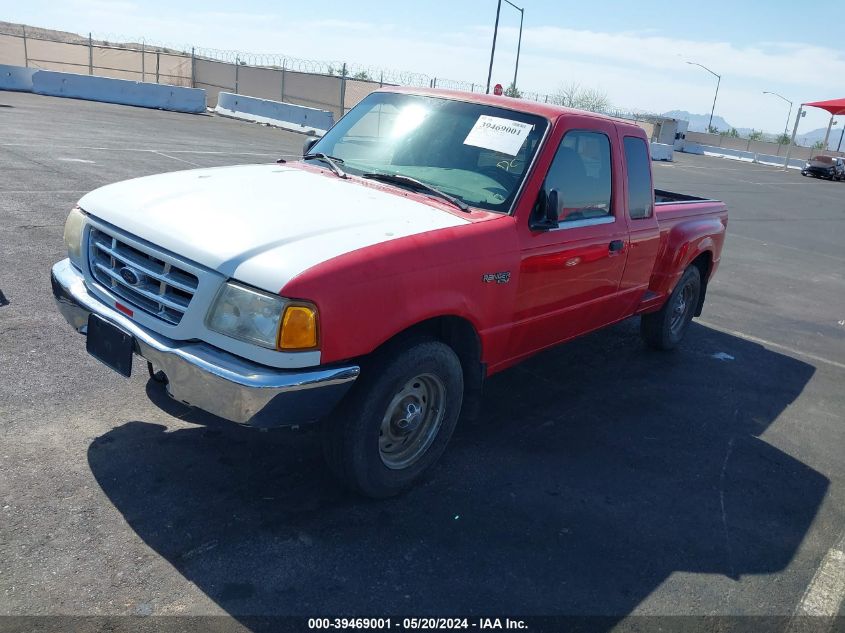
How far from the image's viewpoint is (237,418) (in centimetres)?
307

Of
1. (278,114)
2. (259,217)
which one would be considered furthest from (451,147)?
(278,114)

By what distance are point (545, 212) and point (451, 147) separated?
74 centimetres

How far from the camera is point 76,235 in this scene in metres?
3.89

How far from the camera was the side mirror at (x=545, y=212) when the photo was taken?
409cm

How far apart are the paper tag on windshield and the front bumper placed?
1.84 m

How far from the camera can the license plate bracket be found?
3.32 metres

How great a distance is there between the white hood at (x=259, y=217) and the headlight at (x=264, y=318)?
2.7 inches

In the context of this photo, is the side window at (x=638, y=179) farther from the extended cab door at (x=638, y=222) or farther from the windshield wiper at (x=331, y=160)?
the windshield wiper at (x=331, y=160)

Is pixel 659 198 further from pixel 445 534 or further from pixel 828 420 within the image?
pixel 445 534

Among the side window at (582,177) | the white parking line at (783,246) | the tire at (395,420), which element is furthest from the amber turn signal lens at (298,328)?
the white parking line at (783,246)

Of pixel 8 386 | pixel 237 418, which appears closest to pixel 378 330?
pixel 237 418

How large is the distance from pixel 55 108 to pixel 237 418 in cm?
2208

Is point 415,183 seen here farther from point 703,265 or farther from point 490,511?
point 703,265

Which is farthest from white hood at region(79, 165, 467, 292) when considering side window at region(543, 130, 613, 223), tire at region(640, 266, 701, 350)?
tire at region(640, 266, 701, 350)
